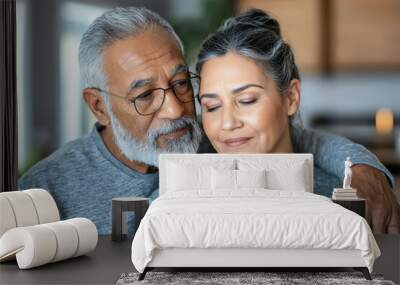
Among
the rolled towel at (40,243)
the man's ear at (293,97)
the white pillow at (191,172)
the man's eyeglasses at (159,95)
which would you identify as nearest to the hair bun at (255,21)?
the man's ear at (293,97)

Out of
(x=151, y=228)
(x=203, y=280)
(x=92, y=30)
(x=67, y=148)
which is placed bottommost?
(x=203, y=280)

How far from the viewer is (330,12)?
302 inches

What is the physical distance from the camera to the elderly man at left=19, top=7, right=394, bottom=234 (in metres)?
7.55

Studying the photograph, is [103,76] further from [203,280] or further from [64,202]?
[203,280]

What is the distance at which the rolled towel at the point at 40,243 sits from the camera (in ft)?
18.9

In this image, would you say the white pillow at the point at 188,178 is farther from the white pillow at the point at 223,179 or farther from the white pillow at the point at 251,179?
the white pillow at the point at 251,179

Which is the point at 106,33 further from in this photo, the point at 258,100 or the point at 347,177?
the point at 347,177

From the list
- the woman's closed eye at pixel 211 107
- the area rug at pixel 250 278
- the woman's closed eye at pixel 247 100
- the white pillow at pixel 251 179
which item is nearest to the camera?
the area rug at pixel 250 278

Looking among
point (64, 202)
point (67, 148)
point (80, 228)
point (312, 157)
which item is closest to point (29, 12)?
point (67, 148)

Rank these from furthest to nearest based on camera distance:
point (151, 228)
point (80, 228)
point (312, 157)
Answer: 1. point (312, 157)
2. point (80, 228)
3. point (151, 228)

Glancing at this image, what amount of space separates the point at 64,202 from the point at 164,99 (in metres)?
1.39

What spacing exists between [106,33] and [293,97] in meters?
1.88

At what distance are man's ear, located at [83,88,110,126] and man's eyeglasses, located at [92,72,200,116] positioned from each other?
0.11 m

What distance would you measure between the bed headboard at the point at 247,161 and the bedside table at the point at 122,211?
10.5 inches
